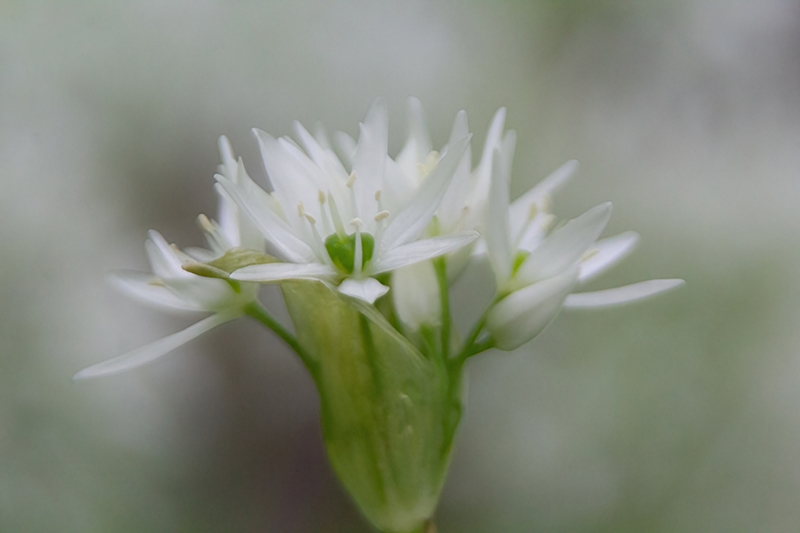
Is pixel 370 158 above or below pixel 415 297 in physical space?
above

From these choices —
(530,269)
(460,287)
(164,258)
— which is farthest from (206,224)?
(460,287)

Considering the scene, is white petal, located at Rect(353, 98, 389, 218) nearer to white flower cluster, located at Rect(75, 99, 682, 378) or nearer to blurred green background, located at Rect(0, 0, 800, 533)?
white flower cluster, located at Rect(75, 99, 682, 378)

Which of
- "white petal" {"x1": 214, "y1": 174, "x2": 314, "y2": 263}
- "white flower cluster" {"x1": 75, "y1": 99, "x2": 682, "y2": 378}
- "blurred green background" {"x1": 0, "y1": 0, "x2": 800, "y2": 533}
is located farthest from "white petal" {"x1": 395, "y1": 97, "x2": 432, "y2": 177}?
"blurred green background" {"x1": 0, "y1": 0, "x2": 800, "y2": 533}

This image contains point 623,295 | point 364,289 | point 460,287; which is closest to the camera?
point 364,289

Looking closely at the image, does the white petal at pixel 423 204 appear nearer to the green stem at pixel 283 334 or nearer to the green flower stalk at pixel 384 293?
the green flower stalk at pixel 384 293

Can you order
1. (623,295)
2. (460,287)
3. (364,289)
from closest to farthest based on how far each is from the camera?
(364,289), (623,295), (460,287)

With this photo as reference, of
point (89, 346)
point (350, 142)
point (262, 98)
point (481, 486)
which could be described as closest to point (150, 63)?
point (262, 98)

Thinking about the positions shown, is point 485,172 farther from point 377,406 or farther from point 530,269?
point 377,406
